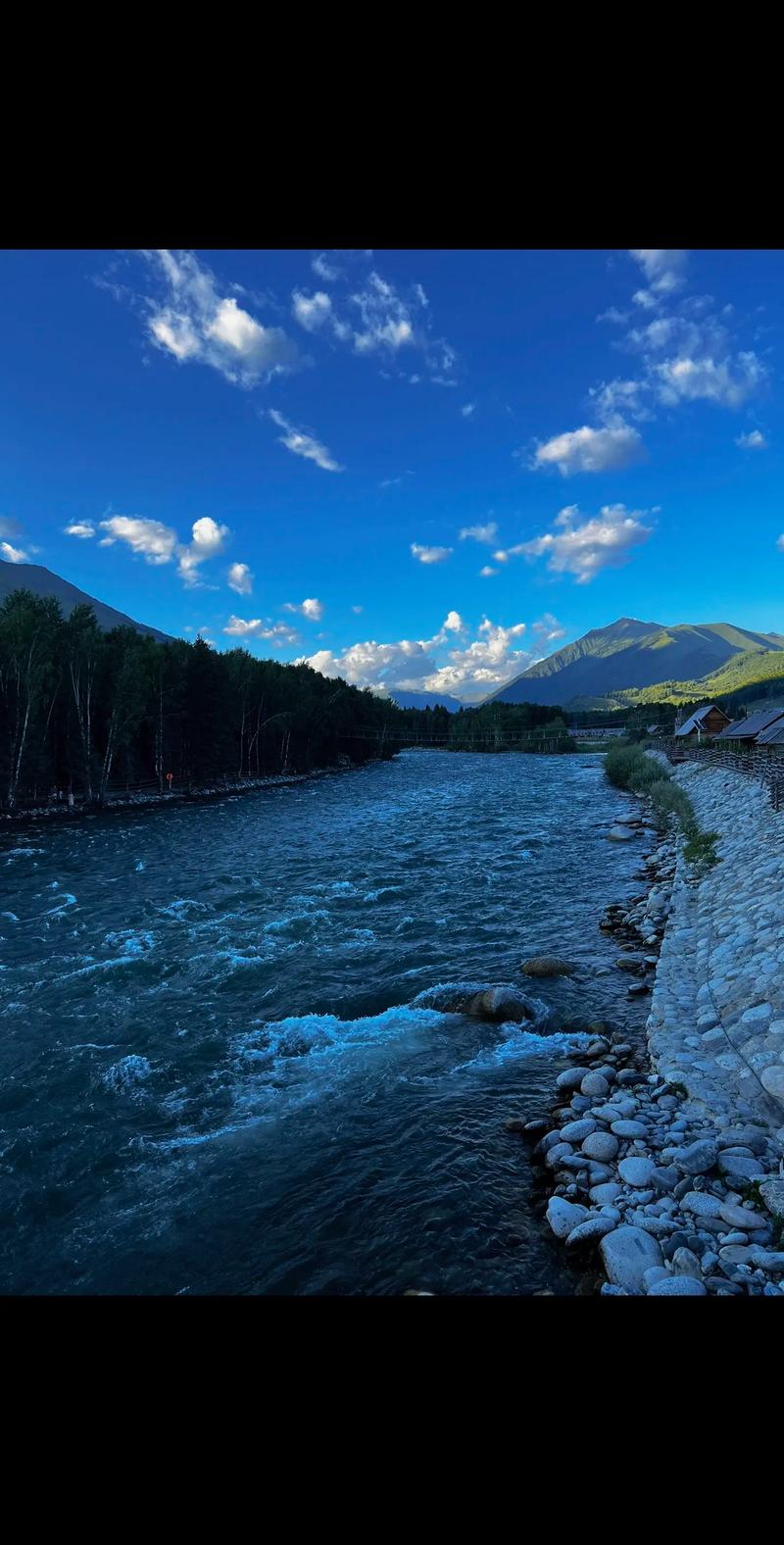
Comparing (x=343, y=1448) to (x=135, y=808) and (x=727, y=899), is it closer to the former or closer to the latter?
(x=727, y=899)

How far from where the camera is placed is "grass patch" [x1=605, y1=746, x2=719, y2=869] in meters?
20.2

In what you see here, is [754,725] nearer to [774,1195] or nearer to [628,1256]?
[774,1195]

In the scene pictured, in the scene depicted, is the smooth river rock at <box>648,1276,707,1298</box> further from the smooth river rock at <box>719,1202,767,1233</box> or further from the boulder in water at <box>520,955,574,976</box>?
the boulder in water at <box>520,955,574,976</box>

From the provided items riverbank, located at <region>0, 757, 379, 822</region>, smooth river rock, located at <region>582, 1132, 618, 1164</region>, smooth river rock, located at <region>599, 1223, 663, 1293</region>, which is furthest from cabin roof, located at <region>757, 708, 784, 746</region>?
riverbank, located at <region>0, 757, 379, 822</region>

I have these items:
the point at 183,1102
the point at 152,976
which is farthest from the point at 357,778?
the point at 183,1102

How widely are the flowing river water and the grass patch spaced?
236cm

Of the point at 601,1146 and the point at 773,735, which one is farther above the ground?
the point at 773,735

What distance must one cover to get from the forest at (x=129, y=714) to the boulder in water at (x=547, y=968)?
3766 cm

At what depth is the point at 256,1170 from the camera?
809 cm

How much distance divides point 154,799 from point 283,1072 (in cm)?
4398

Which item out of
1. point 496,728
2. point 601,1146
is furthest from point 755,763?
point 496,728

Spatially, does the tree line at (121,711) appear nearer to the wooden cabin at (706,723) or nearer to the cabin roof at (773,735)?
the cabin roof at (773,735)

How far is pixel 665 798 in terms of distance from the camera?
113 feet
